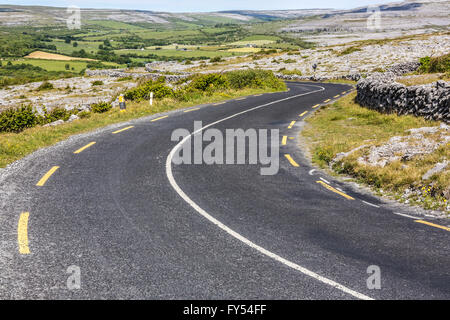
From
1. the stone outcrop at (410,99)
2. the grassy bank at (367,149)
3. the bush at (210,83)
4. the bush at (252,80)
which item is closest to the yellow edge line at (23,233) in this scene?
the grassy bank at (367,149)

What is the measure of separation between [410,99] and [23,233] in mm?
16862

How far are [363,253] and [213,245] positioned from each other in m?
2.60

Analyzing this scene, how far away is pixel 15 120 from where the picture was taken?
785 inches

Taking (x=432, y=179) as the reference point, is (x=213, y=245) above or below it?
below

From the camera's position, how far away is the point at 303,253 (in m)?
6.11

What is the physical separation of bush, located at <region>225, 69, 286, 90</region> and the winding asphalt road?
88.1ft

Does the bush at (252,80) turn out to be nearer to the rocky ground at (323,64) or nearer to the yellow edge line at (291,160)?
the rocky ground at (323,64)

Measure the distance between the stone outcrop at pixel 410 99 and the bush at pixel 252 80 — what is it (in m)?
17.3

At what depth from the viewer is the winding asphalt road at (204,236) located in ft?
17.0

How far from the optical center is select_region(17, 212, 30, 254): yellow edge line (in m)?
6.09

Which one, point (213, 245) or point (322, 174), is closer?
point (213, 245)

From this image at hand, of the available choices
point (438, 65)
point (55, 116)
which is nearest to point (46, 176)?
point (55, 116)
